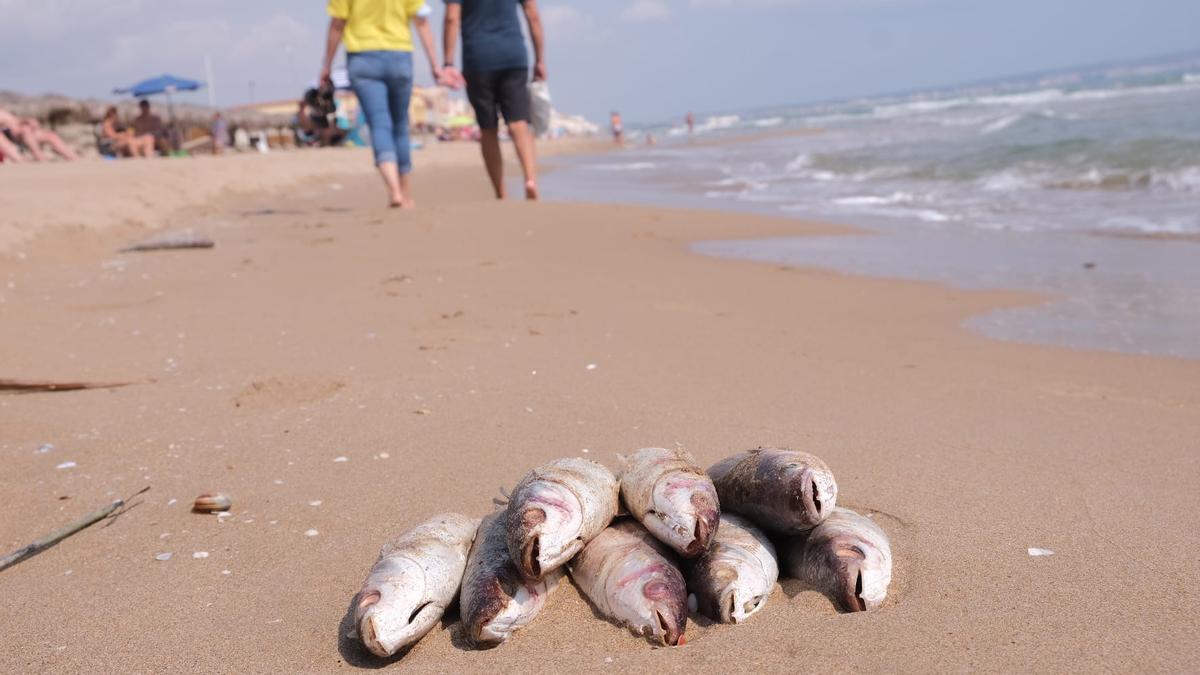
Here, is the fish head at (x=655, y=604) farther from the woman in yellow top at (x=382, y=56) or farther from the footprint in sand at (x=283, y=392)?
the woman in yellow top at (x=382, y=56)

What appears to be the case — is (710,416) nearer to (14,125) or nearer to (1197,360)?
(1197,360)

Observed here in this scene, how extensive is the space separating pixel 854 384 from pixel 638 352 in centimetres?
101

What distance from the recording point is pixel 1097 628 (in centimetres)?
197

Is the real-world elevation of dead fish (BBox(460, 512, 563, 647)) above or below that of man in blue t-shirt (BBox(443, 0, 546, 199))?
below

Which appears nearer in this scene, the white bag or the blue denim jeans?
the blue denim jeans

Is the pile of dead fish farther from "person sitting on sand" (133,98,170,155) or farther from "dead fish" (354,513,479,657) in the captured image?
"person sitting on sand" (133,98,170,155)

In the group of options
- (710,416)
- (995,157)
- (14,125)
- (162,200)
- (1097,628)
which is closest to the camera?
(1097,628)

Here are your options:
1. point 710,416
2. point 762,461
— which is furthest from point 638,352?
point 762,461

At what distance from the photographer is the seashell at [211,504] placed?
108 inches

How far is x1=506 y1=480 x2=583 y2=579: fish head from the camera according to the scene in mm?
2000

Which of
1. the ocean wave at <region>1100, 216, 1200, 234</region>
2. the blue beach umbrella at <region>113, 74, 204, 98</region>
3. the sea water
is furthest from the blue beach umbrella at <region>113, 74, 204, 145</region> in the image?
the ocean wave at <region>1100, 216, 1200, 234</region>

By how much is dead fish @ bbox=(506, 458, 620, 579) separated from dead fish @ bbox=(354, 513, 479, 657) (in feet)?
0.64

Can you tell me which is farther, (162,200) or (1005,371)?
(162,200)

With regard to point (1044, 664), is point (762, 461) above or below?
above
